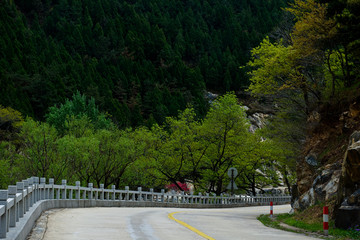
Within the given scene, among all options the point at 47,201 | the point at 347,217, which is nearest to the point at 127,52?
the point at 47,201

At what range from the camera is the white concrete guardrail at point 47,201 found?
348 inches

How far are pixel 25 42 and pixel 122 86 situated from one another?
2575 cm

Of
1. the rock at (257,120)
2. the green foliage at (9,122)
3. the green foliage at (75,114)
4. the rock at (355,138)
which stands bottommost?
the rock at (355,138)

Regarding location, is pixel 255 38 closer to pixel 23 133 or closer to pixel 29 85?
pixel 29 85

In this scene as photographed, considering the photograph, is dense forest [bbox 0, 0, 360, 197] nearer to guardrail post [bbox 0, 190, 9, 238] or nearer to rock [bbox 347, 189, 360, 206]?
rock [bbox 347, 189, 360, 206]

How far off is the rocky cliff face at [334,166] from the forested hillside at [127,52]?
203ft

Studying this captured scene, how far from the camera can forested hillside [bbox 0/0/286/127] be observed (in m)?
101

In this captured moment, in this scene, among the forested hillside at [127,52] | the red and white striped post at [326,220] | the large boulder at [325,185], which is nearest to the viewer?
the red and white striped post at [326,220]

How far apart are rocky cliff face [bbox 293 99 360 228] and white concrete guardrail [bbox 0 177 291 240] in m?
9.53

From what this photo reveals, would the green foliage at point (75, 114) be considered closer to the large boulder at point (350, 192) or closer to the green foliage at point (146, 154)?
the green foliage at point (146, 154)

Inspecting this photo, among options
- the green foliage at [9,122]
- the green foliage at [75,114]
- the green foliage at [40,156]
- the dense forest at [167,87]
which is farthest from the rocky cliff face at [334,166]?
the green foliage at [75,114]

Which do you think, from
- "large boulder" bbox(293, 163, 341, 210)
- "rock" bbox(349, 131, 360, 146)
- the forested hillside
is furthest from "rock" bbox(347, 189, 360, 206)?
the forested hillside

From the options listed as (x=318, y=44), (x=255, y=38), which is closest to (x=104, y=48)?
(x=255, y=38)

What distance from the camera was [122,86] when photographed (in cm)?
12800
